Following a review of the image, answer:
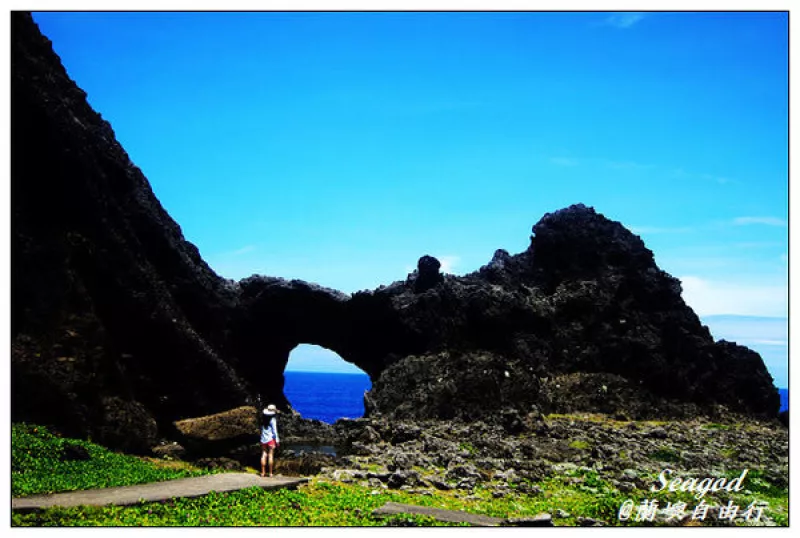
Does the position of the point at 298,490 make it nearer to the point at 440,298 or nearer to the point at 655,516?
the point at 655,516

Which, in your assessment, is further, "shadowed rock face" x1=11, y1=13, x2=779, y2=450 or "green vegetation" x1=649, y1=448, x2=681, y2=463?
"green vegetation" x1=649, y1=448, x2=681, y2=463

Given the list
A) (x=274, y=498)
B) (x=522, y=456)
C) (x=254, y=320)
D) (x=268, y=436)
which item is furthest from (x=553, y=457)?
(x=254, y=320)

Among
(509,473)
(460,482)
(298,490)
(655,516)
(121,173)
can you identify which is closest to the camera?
→ (655,516)

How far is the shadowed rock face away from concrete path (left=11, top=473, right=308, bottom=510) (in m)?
6.52

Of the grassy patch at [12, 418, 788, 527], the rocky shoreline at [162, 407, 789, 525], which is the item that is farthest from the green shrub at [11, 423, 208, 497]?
the rocky shoreline at [162, 407, 789, 525]

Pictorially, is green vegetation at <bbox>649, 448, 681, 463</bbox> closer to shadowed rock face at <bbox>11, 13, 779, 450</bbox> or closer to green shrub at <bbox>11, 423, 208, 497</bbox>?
shadowed rock face at <bbox>11, 13, 779, 450</bbox>

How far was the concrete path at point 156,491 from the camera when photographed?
13.7 m

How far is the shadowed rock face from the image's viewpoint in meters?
22.0

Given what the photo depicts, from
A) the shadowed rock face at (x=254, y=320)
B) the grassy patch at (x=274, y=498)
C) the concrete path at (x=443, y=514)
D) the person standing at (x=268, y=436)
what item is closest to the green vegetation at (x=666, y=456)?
the grassy patch at (x=274, y=498)

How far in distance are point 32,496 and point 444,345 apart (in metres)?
30.4

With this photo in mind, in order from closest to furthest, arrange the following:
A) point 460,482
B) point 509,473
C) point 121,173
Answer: point 460,482 < point 509,473 < point 121,173

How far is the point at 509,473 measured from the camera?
67.8 feet

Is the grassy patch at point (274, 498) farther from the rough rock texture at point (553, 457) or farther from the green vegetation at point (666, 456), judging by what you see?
the green vegetation at point (666, 456)

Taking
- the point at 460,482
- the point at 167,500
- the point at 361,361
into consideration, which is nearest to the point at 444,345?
the point at 361,361
